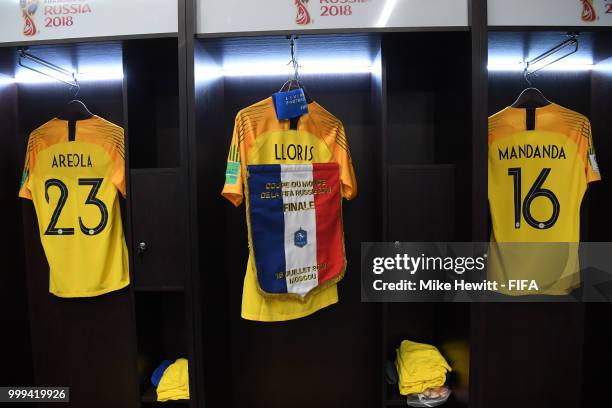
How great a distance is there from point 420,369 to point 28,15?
2.35 metres

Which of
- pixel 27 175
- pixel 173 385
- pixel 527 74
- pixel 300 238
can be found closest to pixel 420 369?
pixel 300 238

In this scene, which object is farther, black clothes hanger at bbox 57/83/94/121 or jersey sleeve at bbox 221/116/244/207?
black clothes hanger at bbox 57/83/94/121

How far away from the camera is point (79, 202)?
1.59m

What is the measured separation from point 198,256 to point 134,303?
18.7 inches

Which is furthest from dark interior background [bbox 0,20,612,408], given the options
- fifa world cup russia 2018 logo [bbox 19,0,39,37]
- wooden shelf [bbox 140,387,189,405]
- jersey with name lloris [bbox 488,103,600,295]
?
jersey with name lloris [bbox 488,103,600,295]

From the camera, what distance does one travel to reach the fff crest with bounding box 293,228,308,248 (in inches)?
56.0

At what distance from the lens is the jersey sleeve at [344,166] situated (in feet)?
4.81

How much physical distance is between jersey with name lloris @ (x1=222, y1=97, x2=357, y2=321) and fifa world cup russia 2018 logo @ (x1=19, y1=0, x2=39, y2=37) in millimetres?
937

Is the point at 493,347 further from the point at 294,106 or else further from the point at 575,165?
the point at 294,106

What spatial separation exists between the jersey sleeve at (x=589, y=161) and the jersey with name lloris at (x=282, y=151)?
1.10 meters

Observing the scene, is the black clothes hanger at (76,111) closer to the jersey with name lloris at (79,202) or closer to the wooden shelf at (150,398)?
the jersey with name lloris at (79,202)

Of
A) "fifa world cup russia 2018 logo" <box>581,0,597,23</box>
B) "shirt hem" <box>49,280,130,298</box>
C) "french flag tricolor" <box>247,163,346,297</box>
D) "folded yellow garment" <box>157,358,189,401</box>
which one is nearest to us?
"fifa world cup russia 2018 logo" <box>581,0,597,23</box>

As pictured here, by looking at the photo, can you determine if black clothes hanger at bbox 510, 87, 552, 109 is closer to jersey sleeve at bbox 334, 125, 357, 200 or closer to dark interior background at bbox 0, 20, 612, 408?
dark interior background at bbox 0, 20, 612, 408

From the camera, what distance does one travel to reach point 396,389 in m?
1.52
